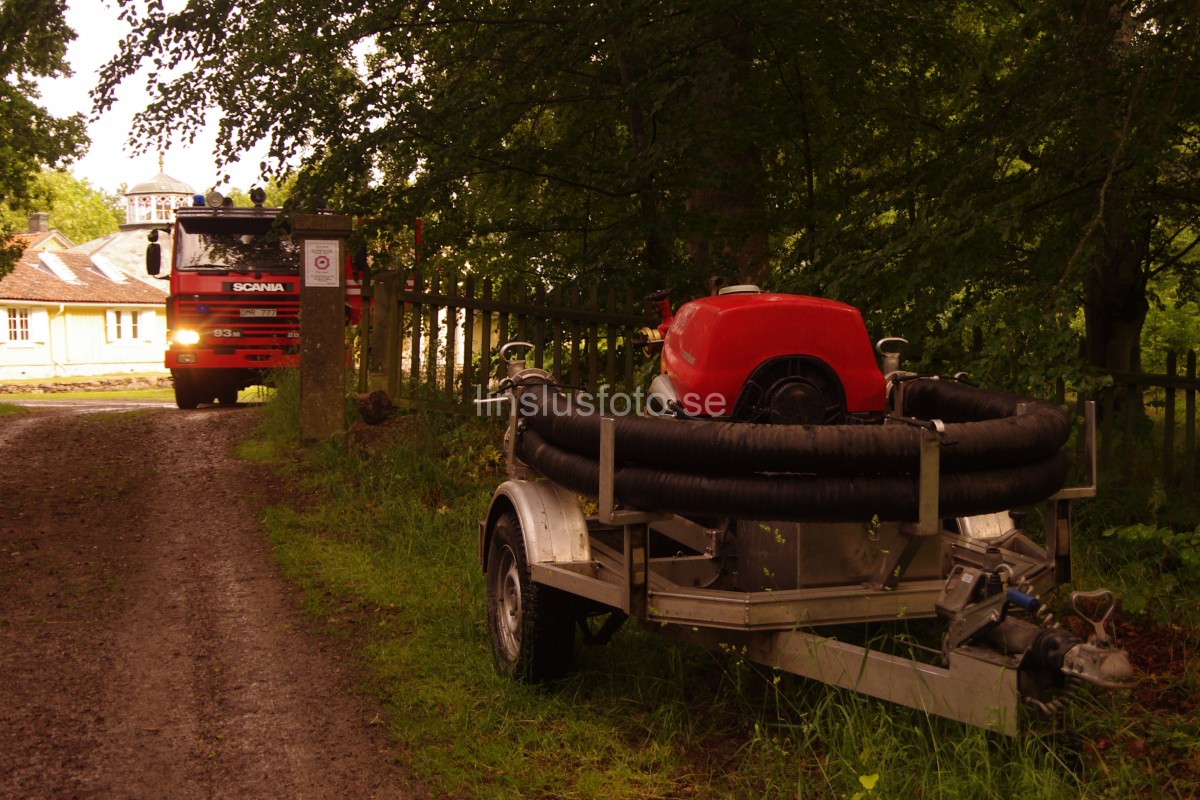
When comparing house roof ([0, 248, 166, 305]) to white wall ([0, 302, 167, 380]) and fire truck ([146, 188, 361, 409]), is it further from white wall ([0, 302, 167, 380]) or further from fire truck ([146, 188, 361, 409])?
fire truck ([146, 188, 361, 409])

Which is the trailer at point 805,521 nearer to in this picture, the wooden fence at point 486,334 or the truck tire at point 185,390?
the wooden fence at point 486,334

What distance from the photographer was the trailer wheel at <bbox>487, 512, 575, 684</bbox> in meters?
4.48

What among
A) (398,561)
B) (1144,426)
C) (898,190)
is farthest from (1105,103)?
(398,561)

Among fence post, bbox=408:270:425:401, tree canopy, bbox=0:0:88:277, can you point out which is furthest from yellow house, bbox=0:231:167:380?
fence post, bbox=408:270:425:401

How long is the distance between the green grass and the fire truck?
9.70 metres

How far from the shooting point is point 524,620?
14.9 ft

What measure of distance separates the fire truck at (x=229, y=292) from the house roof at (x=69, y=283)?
35.8m

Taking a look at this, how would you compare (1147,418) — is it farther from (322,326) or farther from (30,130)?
(30,130)

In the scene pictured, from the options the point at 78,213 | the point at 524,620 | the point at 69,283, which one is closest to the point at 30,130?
the point at 524,620

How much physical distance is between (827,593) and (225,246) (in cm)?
1362

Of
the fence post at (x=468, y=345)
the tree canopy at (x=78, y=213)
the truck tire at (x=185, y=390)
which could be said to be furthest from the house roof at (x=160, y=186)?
the fence post at (x=468, y=345)

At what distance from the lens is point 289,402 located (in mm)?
11352

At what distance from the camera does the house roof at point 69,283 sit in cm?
4851

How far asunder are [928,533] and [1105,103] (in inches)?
172
